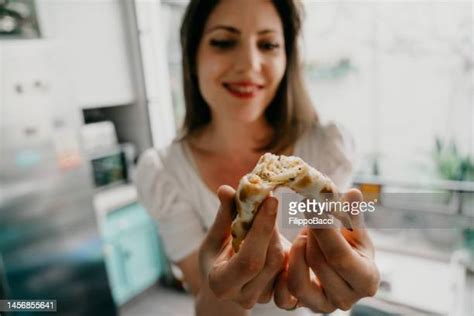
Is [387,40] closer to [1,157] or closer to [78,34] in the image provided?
[78,34]

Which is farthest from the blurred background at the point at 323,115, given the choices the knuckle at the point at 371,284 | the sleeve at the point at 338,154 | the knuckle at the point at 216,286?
the knuckle at the point at 216,286

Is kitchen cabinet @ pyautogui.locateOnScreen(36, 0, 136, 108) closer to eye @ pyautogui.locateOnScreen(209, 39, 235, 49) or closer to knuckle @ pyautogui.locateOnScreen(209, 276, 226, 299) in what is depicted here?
eye @ pyautogui.locateOnScreen(209, 39, 235, 49)

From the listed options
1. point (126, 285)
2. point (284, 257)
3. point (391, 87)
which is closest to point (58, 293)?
point (126, 285)

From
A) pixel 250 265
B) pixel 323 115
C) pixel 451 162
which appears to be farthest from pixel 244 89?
pixel 451 162

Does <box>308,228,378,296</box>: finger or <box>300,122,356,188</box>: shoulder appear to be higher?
<box>300,122,356,188</box>: shoulder

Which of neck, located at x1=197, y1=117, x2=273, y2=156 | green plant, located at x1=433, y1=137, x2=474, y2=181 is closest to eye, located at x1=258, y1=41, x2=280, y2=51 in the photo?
neck, located at x1=197, y1=117, x2=273, y2=156

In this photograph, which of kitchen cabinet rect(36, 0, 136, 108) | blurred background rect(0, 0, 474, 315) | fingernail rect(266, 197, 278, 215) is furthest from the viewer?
kitchen cabinet rect(36, 0, 136, 108)
